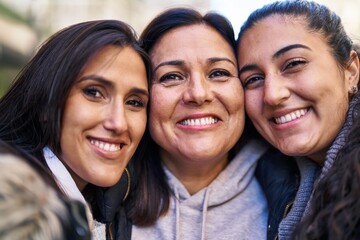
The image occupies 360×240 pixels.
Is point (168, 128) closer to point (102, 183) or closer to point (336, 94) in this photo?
point (102, 183)

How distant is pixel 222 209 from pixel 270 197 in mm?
295

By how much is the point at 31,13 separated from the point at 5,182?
11.7m

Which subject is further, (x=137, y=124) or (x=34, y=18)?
(x=34, y=18)

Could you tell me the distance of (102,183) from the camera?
225 centimetres

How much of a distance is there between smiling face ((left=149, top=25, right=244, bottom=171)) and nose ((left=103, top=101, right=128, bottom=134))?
15.2 inches

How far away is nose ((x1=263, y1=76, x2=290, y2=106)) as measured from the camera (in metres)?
2.37

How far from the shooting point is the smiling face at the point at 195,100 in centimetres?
258

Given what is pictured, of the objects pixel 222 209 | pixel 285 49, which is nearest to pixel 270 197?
pixel 222 209

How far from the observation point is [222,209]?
107 inches

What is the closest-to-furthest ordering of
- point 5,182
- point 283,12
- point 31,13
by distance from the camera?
point 5,182
point 283,12
point 31,13

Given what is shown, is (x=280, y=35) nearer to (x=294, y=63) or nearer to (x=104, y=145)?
(x=294, y=63)

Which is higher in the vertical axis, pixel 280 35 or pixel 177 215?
pixel 280 35

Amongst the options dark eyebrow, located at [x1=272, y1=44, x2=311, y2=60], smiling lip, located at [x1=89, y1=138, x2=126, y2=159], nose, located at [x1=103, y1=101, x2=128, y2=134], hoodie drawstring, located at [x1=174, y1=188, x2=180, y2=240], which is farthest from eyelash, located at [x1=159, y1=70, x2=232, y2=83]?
hoodie drawstring, located at [x1=174, y1=188, x2=180, y2=240]

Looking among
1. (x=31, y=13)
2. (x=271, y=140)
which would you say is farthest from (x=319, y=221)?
(x=31, y=13)
